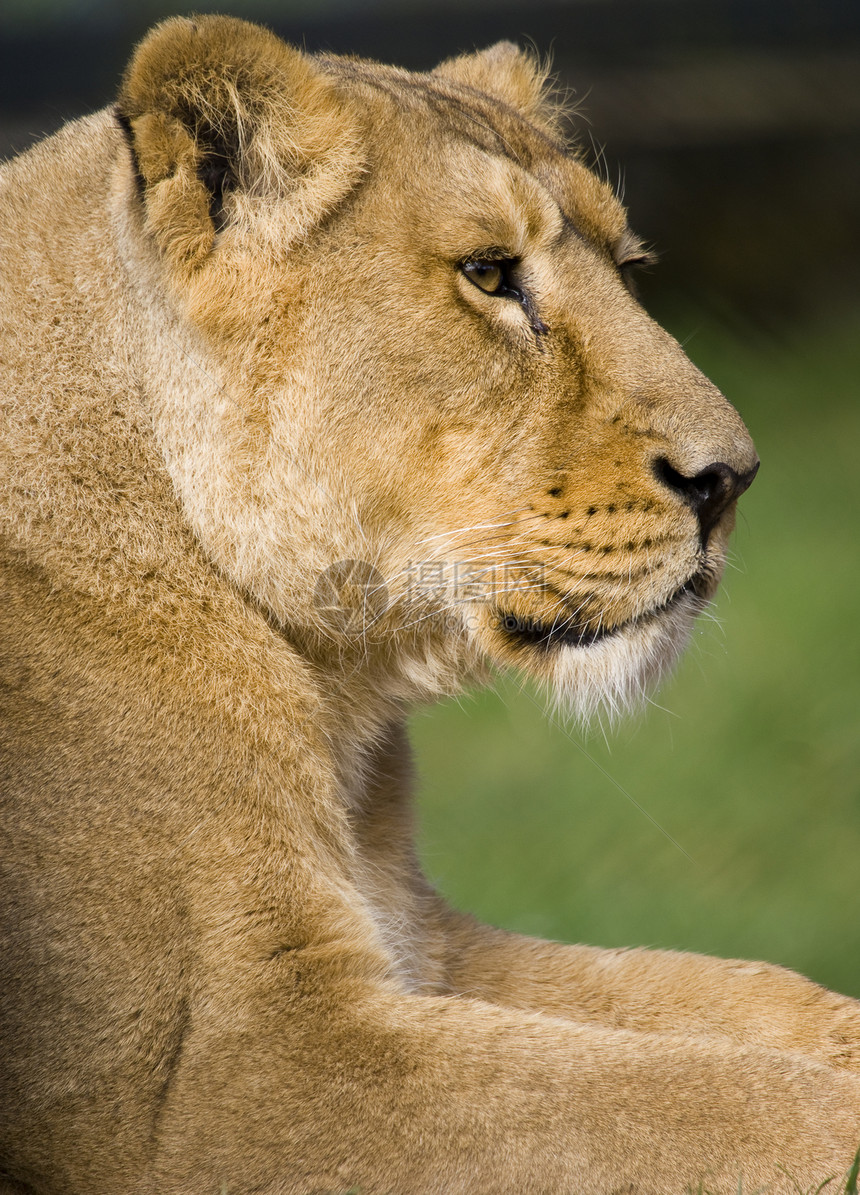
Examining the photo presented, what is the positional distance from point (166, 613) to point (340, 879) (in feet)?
2.02

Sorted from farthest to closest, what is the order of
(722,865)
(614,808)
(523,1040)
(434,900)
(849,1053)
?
(614,808), (722,865), (434,900), (849,1053), (523,1040)

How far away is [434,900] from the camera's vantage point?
335 centimetres

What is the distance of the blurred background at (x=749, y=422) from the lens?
255 inches

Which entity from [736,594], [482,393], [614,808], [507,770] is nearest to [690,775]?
[614,808]

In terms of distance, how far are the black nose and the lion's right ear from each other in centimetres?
88

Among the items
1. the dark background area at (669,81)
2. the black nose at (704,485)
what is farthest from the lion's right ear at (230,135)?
the dark background area at (669,81)

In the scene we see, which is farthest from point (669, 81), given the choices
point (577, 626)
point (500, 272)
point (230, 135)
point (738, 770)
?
point (577, 626)

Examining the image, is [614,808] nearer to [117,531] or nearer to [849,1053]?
[849,1053]

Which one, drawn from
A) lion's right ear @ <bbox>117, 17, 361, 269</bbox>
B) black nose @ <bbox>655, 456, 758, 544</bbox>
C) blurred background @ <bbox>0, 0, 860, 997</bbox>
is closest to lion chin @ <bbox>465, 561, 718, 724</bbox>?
black nose @ <bbox>655, 456, 758, 544</bbox>

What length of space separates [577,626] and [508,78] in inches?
65.5

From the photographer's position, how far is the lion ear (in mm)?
3727

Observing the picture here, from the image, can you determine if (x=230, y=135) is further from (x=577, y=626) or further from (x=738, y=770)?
(x=738, y=770)

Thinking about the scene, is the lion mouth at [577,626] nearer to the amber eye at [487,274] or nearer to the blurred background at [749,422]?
the amber eye at [487,274]

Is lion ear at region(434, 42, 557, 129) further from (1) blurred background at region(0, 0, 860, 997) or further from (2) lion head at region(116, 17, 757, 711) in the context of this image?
(1) blurred background at region(0, 0, 860, 997)
